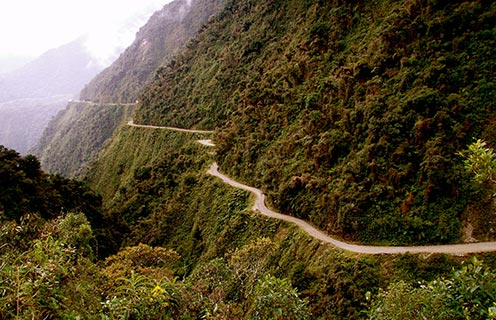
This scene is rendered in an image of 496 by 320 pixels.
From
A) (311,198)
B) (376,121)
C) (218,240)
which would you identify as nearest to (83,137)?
(218,240)

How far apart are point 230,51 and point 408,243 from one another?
2241 inches

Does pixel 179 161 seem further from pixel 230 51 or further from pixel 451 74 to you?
pixel 451 74

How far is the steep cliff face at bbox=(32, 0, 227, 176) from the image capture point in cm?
12219

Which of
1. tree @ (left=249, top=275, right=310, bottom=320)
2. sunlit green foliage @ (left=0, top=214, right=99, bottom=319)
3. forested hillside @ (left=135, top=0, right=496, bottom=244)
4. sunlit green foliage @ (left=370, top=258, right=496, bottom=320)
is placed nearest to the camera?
sunlit green foliage @ (left=0, top=214, right=99, bottom=319)

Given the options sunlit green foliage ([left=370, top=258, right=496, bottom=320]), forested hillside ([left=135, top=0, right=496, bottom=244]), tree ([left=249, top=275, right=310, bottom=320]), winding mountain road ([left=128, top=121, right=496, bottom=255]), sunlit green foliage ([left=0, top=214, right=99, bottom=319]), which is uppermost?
sunlit green foliage ([left=0, top=214, right=99, bottom=319])

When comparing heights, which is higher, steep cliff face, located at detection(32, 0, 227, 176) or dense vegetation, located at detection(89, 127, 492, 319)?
steep cliff face, located at detection(32, 0, 227, 176)

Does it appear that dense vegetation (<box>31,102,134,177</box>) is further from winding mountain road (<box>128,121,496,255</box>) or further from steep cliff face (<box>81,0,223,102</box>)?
winding mountain road (<box>128,121,496,255</box>)

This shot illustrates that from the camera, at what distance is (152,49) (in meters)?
161

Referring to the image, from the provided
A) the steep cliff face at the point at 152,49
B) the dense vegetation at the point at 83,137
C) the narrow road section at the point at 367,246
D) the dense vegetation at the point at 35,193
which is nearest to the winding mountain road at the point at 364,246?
the narrow road section at the point at 367,246

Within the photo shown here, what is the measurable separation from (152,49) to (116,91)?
27.5m

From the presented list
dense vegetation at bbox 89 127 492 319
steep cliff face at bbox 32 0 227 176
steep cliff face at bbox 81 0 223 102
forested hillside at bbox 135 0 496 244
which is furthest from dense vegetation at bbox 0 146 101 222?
steep cliff face at bbox 81 0 223 102

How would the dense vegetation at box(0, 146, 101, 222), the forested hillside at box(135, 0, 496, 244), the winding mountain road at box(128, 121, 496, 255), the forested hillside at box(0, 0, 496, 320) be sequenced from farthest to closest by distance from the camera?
the dense vegetation at box(0, 146, 101, 222) < the forested hillside at box(135, 0, 496, 244) < the winding mountain road at box(128, 121, 496, 255) < the forested hillside at box(0, 0, 496, 320)

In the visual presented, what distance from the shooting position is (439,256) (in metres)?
19.6

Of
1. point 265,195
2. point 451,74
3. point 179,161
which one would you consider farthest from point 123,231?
point 451,74
